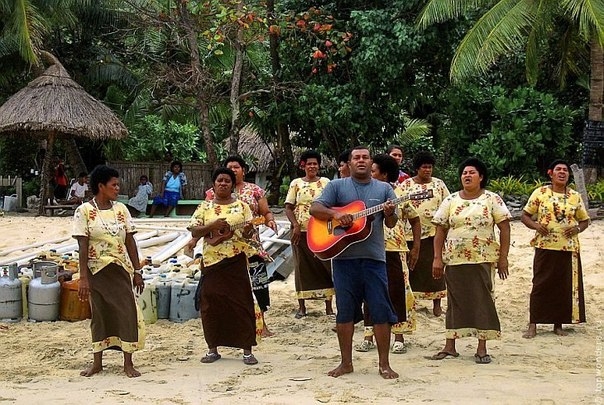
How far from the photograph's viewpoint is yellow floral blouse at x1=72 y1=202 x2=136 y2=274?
6059 millimetres

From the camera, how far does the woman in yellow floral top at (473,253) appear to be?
21.2ft

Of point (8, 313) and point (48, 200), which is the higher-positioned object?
point (48, 200)

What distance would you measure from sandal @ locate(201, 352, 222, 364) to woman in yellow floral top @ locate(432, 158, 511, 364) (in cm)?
172

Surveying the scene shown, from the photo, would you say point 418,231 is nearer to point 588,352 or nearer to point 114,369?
point 588,352

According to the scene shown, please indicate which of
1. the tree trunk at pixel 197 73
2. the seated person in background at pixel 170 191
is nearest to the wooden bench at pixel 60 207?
the seated person in background at pixel 170 191

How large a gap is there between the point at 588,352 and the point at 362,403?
2630mm

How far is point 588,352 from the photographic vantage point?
23.0 ft

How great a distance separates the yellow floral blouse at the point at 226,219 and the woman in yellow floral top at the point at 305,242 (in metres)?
1.72

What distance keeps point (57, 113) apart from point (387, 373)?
44.9ft

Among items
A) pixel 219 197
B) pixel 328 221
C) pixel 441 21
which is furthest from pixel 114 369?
pixel 441 21

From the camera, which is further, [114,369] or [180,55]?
[180,55]

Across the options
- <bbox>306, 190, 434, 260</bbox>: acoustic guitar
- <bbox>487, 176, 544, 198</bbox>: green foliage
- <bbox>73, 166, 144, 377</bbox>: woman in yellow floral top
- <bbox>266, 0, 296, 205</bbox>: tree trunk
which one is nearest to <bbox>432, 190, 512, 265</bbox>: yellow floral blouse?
<bbox>306, 190, 434, 260</bbox>: acoustic guitar

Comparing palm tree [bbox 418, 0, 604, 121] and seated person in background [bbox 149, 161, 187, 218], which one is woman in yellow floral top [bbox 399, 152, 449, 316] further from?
seated person in background [bbox 149, 161, 187, 218]

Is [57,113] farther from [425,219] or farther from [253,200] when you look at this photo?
[425,219]
